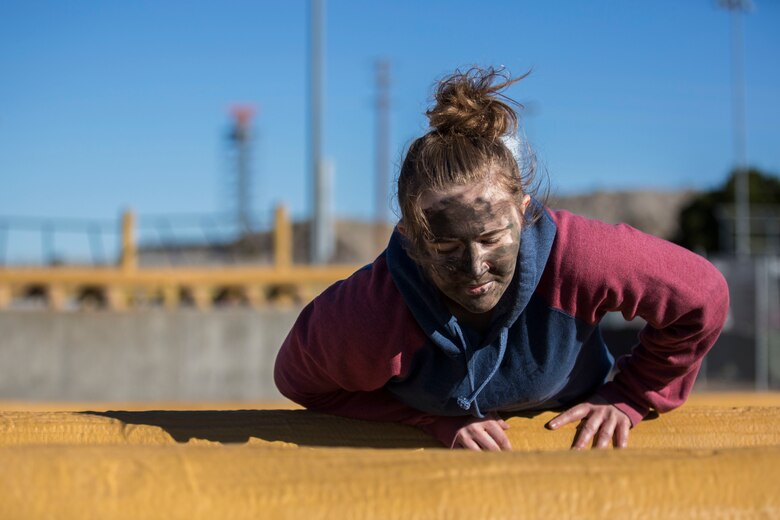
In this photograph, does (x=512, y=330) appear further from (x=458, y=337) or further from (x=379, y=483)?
(x=379, y=483)

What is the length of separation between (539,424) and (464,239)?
0.50 meters

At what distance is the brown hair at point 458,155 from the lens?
1.73 metres

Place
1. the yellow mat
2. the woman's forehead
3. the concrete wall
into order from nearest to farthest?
the yellow mat
the woman's forehead
the concrete wall

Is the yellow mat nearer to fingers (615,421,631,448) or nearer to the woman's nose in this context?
the woman's nose

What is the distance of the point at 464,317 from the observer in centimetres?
189

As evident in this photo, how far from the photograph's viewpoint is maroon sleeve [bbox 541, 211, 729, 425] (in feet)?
6.02

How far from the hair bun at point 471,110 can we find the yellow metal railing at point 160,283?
315 inches

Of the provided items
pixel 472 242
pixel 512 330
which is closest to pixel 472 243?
pixel 472 242

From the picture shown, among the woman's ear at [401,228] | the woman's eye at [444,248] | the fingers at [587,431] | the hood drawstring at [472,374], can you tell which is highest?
the woman's ear at [401,228]

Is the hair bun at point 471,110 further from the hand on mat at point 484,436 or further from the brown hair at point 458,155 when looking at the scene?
the hand on mat at point 484,436

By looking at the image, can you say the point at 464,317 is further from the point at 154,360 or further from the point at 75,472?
the point at 154,360

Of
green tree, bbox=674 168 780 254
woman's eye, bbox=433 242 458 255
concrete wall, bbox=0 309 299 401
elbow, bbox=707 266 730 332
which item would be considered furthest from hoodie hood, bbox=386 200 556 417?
green tree, bbox=674 168 780 254

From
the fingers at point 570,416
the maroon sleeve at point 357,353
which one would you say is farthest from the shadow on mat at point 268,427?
the fingers at point 570,416

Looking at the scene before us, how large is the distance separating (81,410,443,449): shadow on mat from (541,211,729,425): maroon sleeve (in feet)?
1.60
